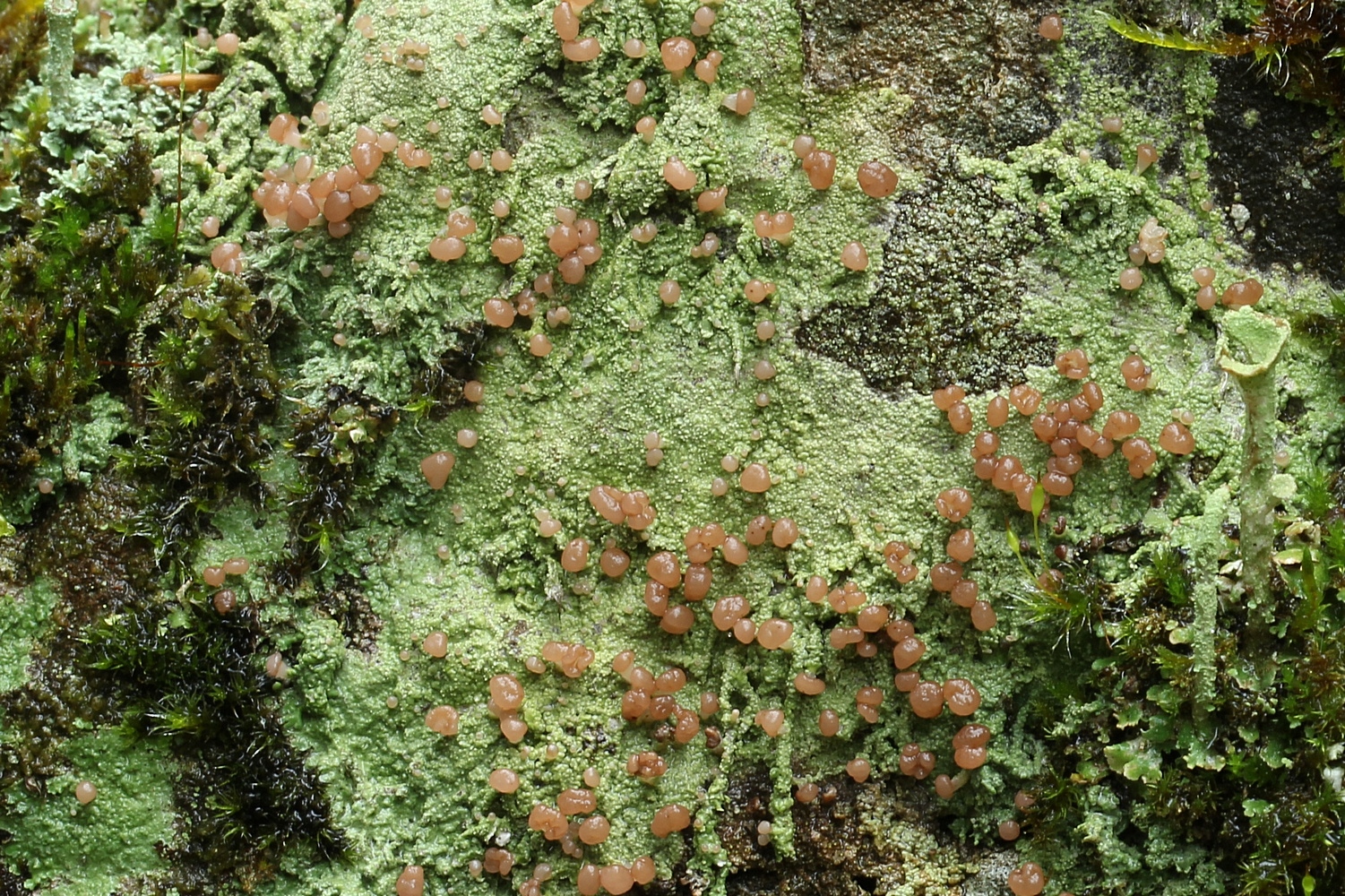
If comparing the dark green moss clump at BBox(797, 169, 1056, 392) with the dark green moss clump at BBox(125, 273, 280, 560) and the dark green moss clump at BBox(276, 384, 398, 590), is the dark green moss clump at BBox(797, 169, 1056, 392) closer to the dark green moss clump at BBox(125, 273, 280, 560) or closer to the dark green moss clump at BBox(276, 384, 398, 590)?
the dark green moss clump at BBox(276, 384, 398, 590)

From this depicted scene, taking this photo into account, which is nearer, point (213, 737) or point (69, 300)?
point (213, 737)

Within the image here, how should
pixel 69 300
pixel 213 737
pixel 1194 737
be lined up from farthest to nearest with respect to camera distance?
pixel 69 300 < pixel 213 737 < pixel 1194 737

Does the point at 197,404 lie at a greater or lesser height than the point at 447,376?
lesser

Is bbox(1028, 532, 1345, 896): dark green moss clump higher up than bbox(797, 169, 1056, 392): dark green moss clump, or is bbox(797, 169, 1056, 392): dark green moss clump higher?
bbox(797, 169, 1056, 392): dark green moss clump

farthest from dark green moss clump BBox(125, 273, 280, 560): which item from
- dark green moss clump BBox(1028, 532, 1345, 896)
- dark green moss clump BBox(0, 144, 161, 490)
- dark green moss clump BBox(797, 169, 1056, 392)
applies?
dark green moss clump BBox(1028, 532, 1345, 896)

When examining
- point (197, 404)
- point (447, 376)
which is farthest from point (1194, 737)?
point (197, 404)

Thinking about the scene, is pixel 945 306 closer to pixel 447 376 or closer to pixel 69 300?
pixel 447 376

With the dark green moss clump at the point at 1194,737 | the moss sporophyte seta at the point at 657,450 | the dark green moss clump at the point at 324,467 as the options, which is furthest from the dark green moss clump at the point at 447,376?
the dark green moss clump at the point at 1194,737
